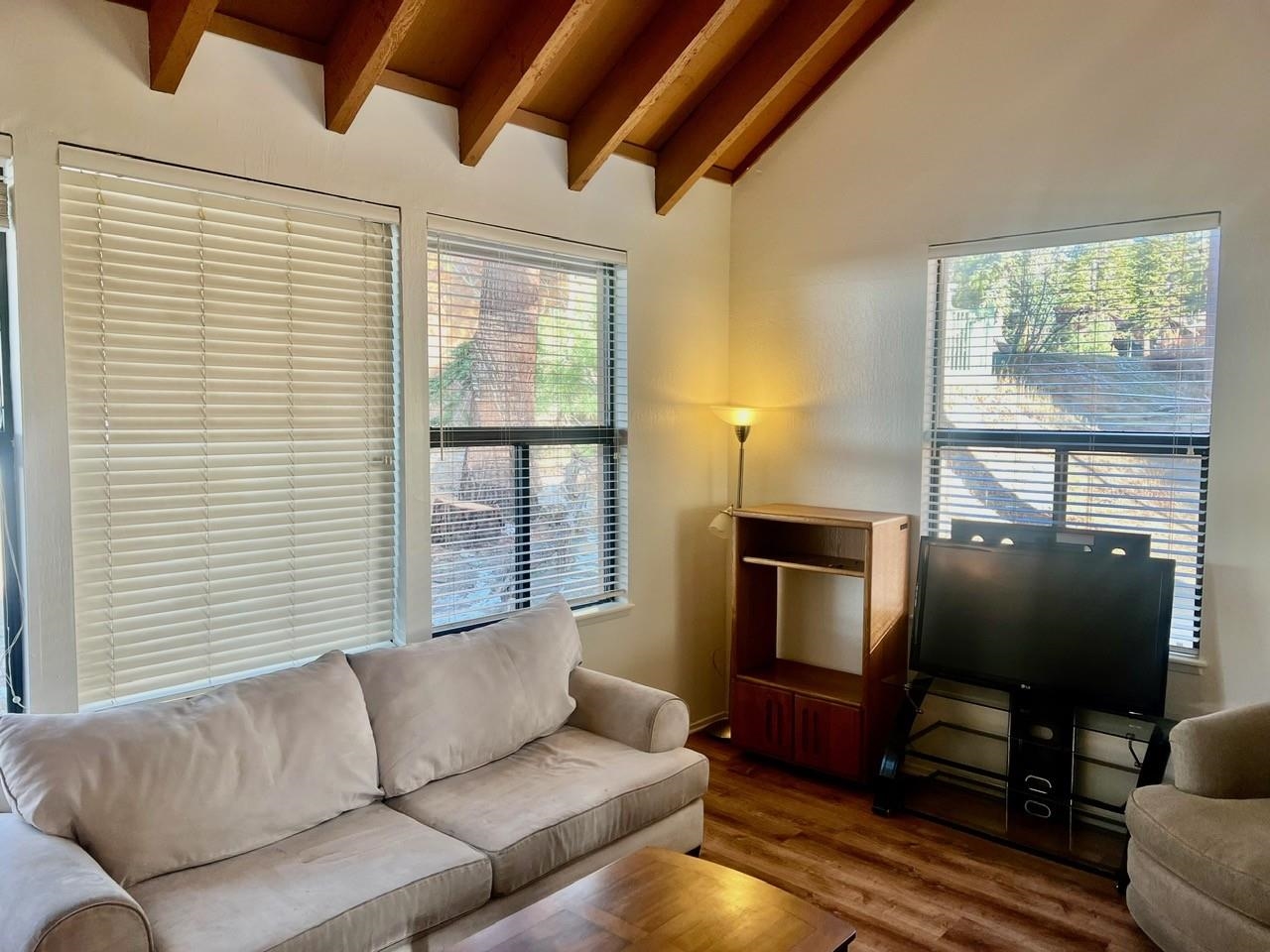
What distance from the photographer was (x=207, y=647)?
9.03 ft

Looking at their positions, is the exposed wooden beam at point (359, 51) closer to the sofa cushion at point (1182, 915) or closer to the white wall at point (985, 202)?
the white wall at point (985, 202)

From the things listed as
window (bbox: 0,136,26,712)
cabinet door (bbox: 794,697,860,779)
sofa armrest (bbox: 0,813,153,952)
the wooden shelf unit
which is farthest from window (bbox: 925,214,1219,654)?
window (bbox: 0,136,26,712)

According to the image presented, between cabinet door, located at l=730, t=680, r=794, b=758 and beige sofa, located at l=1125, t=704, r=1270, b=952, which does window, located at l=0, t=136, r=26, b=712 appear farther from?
beige sofa, located at l=1125, t=704, r=1270, b=952

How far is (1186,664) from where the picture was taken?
3162mm

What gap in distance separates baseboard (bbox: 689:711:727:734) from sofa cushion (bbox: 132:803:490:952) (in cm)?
215

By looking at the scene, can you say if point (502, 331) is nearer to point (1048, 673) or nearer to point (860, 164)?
point (860, 164)

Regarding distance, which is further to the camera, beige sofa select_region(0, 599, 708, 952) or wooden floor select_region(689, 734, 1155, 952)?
wooden floor select_region(689, 734, 1155, 952)

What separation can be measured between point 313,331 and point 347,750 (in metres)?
1.35

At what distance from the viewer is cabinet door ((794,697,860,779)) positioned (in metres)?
3.64

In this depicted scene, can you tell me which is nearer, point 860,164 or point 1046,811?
point 1046,811

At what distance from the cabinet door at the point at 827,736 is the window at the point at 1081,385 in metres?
0.89

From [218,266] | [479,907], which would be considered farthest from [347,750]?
[218,266]

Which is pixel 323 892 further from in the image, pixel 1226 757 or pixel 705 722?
pixel 705 722

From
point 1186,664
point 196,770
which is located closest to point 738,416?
point 1186,664
